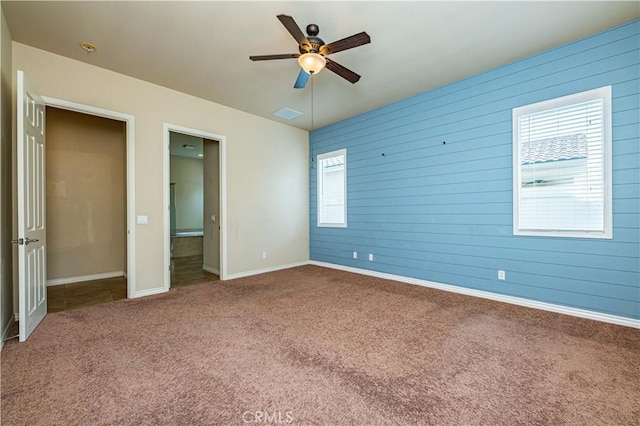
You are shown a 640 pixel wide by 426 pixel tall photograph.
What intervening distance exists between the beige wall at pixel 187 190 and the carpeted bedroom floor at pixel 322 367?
19.7 feet

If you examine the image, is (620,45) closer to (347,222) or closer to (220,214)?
(347,222)

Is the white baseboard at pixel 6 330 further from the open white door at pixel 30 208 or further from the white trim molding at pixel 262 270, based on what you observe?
the white trim molding at pixel 262 270

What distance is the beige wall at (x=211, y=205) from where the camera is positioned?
5.24m

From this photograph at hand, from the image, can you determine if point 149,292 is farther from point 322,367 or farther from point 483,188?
point 483,188

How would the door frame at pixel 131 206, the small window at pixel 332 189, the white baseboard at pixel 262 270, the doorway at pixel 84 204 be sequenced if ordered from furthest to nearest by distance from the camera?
1. the small window at pixel 332 189
2. the white baseboard at pixel 262 270
3. the doorway at pixel 84 204
4. the door frame at pixel 131 206

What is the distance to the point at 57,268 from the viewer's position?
461cm

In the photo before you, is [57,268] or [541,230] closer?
[541,230]

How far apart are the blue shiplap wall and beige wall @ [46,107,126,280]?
441 centimetres

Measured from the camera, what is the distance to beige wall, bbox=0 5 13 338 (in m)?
2.50

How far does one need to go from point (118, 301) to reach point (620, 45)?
6.61 metres

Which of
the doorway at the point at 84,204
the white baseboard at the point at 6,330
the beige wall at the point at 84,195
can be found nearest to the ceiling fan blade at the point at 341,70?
the white baseboard at the point at 6,330

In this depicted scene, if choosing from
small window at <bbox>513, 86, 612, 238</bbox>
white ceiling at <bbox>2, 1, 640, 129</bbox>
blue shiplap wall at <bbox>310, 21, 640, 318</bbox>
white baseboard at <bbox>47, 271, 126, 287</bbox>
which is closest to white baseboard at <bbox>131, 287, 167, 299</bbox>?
white baseboard at <bbox>47, 271, 126, 287</bbox>

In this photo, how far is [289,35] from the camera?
287cm

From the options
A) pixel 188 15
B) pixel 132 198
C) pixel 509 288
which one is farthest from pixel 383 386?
pixel 132 198
